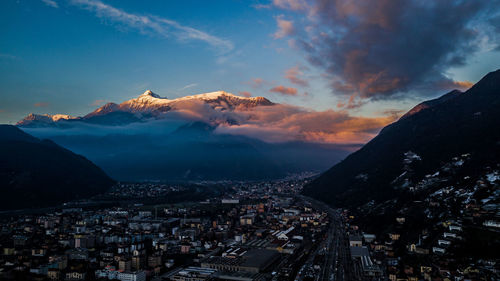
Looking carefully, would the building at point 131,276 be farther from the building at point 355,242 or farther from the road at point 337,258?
the building at point 355,242

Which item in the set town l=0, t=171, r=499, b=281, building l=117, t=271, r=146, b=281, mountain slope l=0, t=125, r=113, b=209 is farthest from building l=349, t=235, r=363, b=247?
mountain slope l=0, t=125, r=113, b=209

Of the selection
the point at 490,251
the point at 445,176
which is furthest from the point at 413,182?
the point at 490,251

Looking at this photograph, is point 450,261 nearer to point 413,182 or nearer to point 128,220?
point 413,182

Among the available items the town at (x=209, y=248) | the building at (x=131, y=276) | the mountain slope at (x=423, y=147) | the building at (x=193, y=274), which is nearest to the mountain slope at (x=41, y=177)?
the town at (x=209, y=248)

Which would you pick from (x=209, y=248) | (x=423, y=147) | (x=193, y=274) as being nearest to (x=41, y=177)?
(x=209, y=248)

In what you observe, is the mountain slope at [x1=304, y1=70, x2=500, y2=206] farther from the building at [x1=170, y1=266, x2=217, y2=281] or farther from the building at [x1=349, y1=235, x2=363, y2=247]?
the building at [x1=170, y1=266, x2=217, y2=281]

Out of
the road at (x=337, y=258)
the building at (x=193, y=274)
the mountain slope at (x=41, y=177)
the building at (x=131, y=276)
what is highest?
the mountain slope at (x=41, y=177)

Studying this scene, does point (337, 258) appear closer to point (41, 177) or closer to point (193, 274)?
point (193, 274)
